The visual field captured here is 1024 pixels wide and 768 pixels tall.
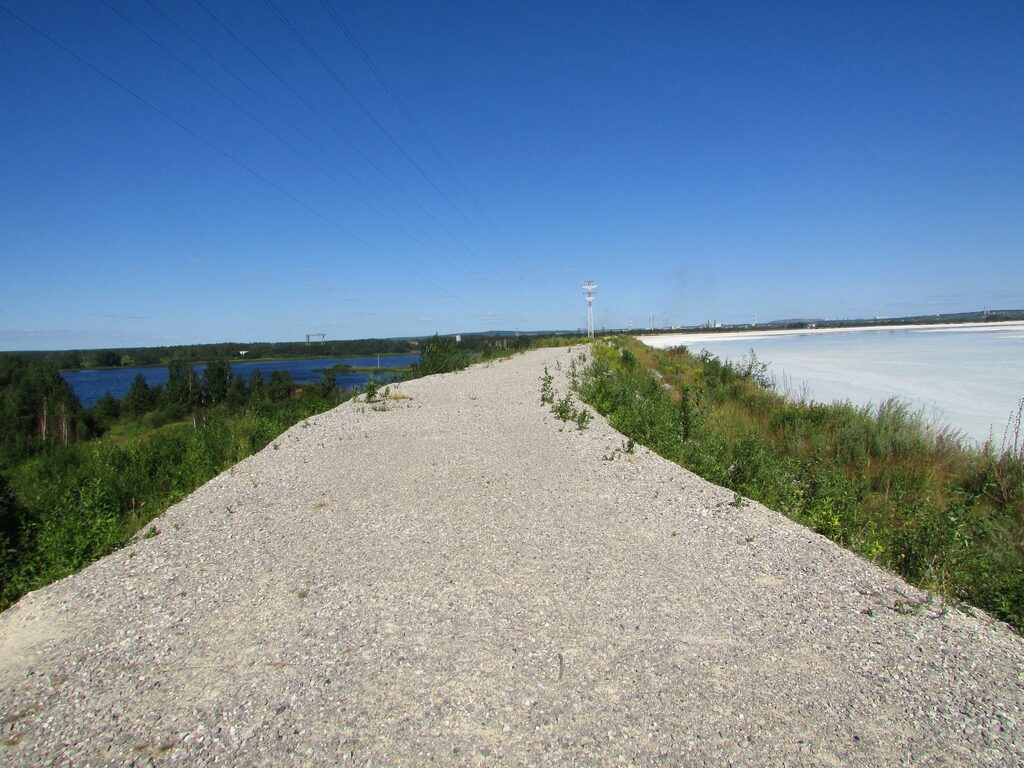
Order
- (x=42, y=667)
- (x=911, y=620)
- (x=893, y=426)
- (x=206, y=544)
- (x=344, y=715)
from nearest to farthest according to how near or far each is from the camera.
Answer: (x=344, y=715) < (x=42, y=667) < (x=911, y=620) < (x=206, y=544) < (x=893, y=426)

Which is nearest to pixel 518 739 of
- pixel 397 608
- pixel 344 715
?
pixel 344 715

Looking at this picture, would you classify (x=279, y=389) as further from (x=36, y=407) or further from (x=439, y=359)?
(x=36, y=407)

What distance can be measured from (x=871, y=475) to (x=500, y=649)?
27.4 feet

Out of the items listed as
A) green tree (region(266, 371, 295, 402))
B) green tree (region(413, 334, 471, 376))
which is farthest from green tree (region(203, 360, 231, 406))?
green tree (region(413, 334, 471, 376))

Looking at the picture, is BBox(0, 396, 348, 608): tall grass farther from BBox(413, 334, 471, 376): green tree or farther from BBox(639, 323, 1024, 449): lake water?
BBox(639, 323, 1024, 449): lake water

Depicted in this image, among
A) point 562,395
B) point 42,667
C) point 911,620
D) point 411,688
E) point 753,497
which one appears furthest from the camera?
point 562,395

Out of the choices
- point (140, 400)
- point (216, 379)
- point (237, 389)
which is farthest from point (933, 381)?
point (140, 400)

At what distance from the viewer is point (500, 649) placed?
135 inches

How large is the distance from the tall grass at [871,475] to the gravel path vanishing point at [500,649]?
69 centimetres

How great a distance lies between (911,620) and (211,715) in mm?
4355

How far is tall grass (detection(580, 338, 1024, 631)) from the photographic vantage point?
16.5ft

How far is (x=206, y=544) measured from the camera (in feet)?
17.7

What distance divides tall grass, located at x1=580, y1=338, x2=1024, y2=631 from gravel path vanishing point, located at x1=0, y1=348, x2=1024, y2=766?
0.69m

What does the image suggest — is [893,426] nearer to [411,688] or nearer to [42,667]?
[411,688]
